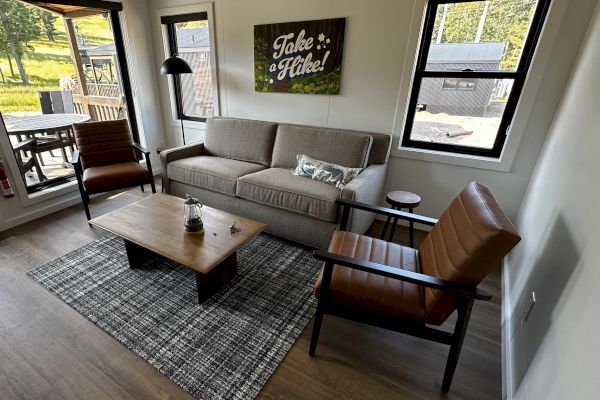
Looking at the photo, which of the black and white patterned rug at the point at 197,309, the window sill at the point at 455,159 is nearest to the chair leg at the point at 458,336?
the black and white patterned rug at the point at 197,309

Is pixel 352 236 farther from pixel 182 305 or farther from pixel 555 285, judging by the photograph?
pixel 182 305

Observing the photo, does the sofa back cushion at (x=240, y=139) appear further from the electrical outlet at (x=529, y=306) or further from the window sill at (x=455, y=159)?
the electrical outlet at (x=529, y=306)

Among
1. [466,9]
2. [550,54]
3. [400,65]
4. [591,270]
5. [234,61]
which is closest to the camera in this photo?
[591,270]

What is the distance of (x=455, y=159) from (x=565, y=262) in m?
1.48

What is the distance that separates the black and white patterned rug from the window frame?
2.08 meters

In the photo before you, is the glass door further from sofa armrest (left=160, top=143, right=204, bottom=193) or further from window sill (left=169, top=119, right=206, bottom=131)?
sofa armrest (left=160, top=143, right=204, bottom=193)

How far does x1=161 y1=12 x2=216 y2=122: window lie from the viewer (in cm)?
341

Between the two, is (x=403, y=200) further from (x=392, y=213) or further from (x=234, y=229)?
(x=234, y=229)

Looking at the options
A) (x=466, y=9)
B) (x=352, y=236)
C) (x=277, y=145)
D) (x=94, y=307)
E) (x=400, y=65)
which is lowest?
(x=94, y=307)

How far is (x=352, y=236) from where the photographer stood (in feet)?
5.84

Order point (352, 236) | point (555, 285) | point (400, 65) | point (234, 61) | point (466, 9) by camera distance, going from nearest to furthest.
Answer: point (555, 285) < point (352, 236) < point (466, 9) < point (400, 65) < point (234, 61)

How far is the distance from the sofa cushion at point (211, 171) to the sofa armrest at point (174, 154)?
6cm

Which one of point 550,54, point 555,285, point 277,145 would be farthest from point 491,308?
point 277,145

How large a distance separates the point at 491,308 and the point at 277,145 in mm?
2224
